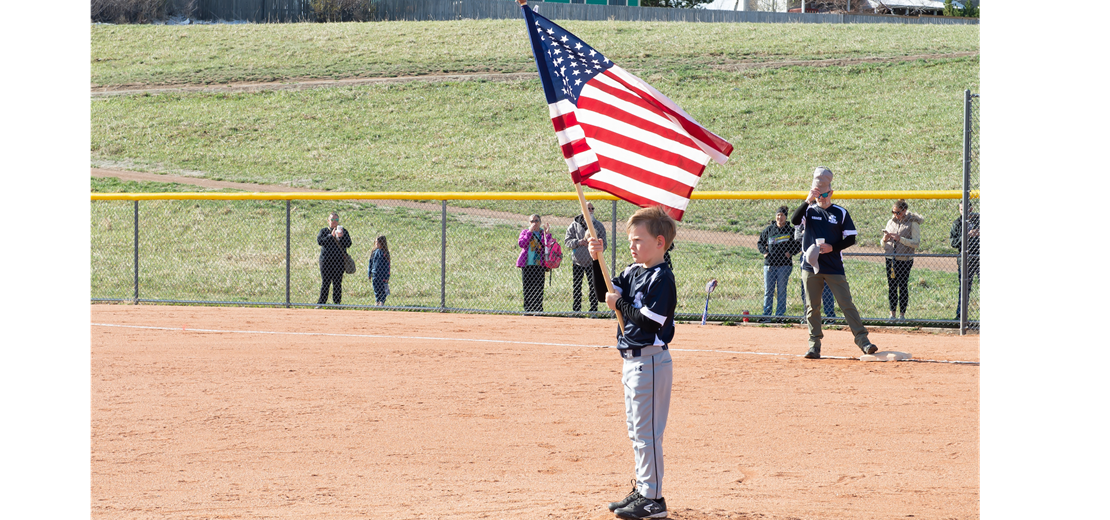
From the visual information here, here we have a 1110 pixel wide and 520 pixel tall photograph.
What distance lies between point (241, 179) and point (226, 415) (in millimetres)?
24714

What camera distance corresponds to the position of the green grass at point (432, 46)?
44469 millimetres

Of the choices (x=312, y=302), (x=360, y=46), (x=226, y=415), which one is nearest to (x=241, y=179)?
(x=312, y=302)

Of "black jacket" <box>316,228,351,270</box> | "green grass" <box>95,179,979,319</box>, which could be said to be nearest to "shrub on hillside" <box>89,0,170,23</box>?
"green grass" <box>95,179,979,319</box>

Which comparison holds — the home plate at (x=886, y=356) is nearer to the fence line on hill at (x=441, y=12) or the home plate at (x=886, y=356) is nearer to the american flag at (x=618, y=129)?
the american flag at (x=618, y=129)

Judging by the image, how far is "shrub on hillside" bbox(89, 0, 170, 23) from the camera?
5646 centimetres

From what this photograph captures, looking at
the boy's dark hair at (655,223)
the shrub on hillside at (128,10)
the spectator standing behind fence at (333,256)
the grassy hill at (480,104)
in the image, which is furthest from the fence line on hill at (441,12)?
the boy's dark hair at (655,223)

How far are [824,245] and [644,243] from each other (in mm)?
5517

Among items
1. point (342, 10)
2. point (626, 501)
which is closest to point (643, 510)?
point (626, 501)

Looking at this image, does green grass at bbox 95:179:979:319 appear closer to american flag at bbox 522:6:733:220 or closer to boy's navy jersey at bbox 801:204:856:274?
boy's navy jersey at bbox 801:204:856:274

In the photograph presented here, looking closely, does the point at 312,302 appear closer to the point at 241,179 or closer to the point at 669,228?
the point at 669,228

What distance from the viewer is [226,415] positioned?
774 cm

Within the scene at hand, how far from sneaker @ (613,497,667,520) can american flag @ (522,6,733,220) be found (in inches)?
67.1

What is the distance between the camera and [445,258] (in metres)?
17.1
